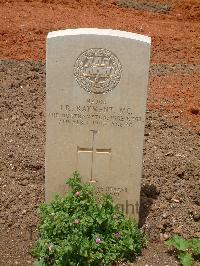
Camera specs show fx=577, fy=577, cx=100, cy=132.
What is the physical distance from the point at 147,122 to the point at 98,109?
2014mm

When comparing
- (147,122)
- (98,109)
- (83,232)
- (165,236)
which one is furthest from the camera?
(147,122)

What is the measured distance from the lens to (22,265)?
4.27 metres

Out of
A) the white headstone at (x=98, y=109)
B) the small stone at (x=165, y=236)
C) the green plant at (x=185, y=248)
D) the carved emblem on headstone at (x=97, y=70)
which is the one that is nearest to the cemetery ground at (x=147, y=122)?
the small stone at (x=165, y=236)

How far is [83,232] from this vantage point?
410 cm

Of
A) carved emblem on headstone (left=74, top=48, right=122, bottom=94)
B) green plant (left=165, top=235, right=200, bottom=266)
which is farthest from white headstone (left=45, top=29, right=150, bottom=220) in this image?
green plant (left=165, top=235, right=200, bottom=266)

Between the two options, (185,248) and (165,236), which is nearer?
(185,248)

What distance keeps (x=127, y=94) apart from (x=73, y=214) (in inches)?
37.3

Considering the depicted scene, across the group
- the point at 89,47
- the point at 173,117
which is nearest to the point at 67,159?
the point at 89,47

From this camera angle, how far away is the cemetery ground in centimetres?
460

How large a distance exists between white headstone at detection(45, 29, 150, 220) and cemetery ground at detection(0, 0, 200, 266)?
0.35 m

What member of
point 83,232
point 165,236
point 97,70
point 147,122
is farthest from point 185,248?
point 147,122

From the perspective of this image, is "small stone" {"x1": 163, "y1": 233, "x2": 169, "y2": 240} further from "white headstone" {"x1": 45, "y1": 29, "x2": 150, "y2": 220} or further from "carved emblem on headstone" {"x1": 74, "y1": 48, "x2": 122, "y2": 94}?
"carved emblem on headstone" {"x1": 74, "y1": 48, "x2": 122, "y2": 94}

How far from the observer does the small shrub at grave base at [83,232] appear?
160 inches

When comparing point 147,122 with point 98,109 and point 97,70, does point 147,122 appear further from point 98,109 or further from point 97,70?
point 97,70
